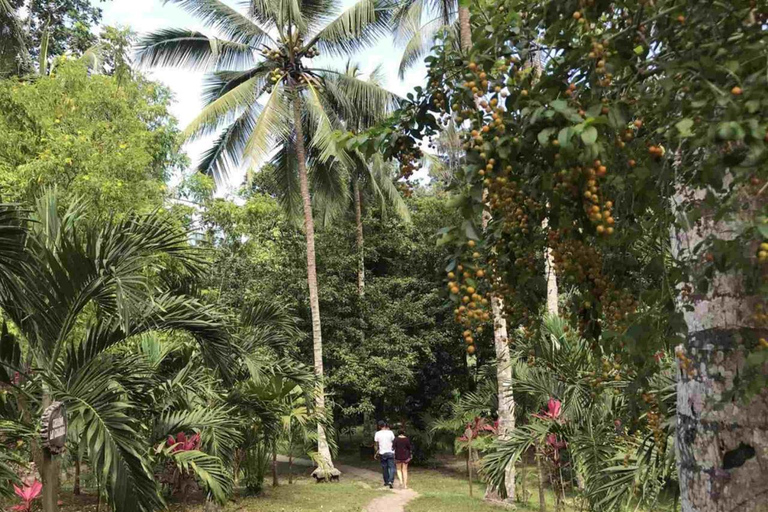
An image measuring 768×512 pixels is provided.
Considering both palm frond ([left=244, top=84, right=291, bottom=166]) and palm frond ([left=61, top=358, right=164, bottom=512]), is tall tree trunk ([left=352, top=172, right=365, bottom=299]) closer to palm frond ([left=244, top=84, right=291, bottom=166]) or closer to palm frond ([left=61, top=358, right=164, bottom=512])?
palm frond ([left=244, top=84, right=291, bottom=166])

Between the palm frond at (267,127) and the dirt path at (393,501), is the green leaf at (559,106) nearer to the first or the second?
the dirt path at (393,501)

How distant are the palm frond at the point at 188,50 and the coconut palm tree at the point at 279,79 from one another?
0.8 inches

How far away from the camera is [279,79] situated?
13.3m

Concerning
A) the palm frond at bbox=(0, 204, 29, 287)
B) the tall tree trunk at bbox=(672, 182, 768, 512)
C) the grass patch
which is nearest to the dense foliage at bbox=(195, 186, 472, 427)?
the grass patch

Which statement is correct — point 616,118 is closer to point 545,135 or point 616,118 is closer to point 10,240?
point 545,135

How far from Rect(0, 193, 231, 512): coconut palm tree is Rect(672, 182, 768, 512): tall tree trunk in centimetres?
322

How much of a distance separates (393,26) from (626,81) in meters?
13.0

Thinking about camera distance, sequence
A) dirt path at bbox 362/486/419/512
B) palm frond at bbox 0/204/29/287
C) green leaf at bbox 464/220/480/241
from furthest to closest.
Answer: dirt path at bbox 362/486/419/512, palm frond at bbox 0/204/29/287, green leaf at bbox 464/220/480/241

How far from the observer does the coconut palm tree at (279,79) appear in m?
13.0

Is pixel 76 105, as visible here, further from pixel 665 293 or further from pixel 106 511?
pixel 665 293

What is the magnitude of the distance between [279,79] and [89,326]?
9537 millimetres

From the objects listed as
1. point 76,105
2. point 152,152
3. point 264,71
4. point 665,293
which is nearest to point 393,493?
point 152,152

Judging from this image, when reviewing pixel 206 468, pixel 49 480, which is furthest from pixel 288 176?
pixel 49 480

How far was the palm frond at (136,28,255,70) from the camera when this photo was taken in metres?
13.3
